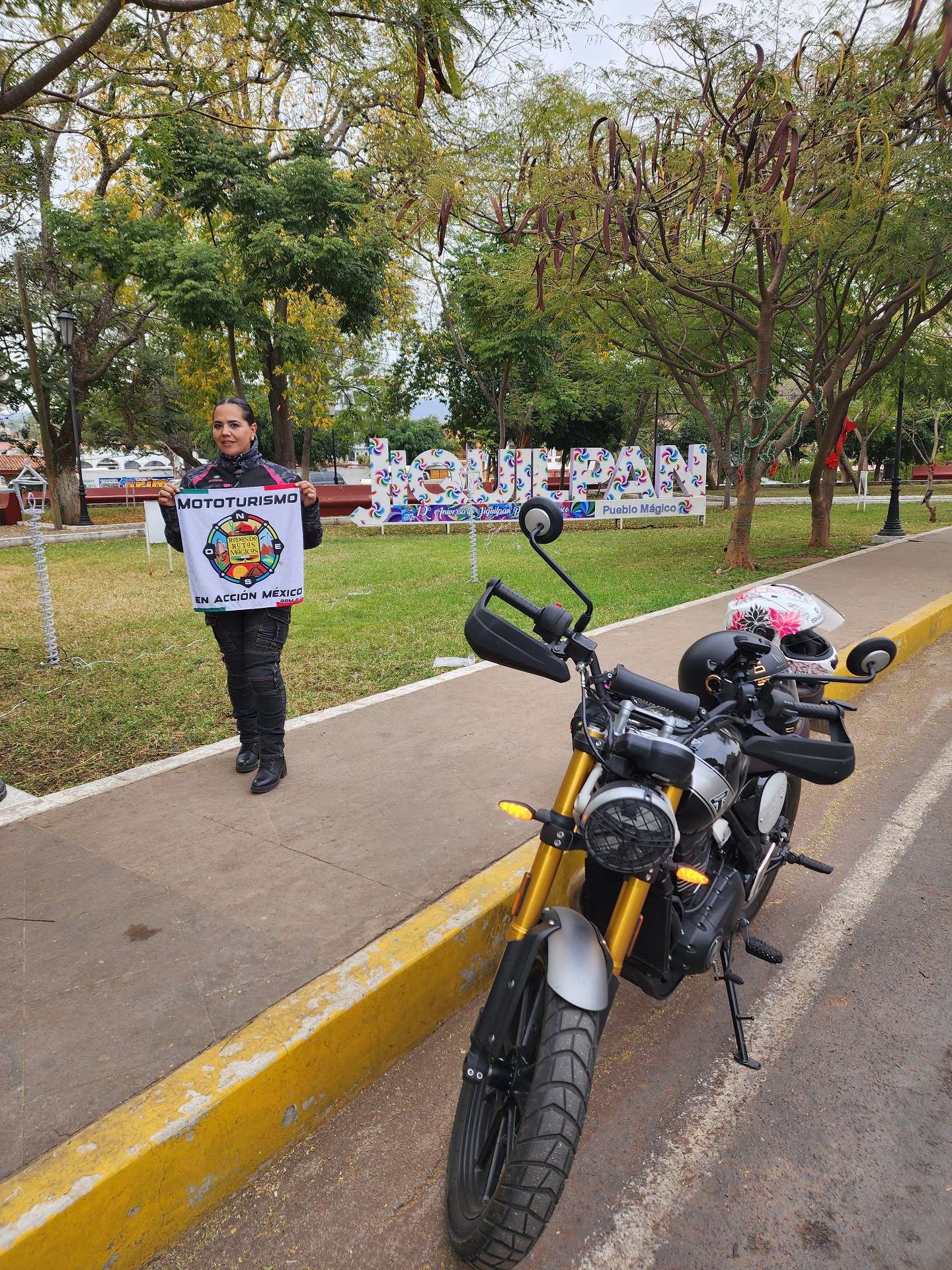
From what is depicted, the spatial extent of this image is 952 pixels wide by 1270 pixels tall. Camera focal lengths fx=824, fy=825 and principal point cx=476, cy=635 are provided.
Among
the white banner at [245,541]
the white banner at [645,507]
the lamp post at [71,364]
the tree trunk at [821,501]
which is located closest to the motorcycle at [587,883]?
the white banner at [245,541]

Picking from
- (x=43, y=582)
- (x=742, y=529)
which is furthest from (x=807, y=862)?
(x=742, y=529)

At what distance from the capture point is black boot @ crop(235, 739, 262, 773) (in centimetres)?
448

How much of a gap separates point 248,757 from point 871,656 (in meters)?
3.27

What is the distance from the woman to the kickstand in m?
2.43

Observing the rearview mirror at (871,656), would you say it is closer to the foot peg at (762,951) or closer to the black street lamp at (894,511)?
the foot peg at (762,951)

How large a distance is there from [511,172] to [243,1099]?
988 centimetres

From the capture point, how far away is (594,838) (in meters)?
1.94

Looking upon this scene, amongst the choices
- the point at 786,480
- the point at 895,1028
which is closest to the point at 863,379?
the point at 895,1028

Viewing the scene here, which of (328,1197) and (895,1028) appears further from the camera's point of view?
(895,1028)

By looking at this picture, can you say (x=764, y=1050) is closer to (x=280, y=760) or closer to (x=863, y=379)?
(x=280, y=760)

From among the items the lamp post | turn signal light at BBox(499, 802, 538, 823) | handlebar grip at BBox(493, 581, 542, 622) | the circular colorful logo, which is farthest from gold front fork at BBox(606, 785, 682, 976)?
the lamp post

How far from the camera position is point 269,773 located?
Result: 425 centimetres

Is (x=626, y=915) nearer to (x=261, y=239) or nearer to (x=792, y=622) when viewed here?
(x=792, y=622)

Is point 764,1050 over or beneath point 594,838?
beneath
